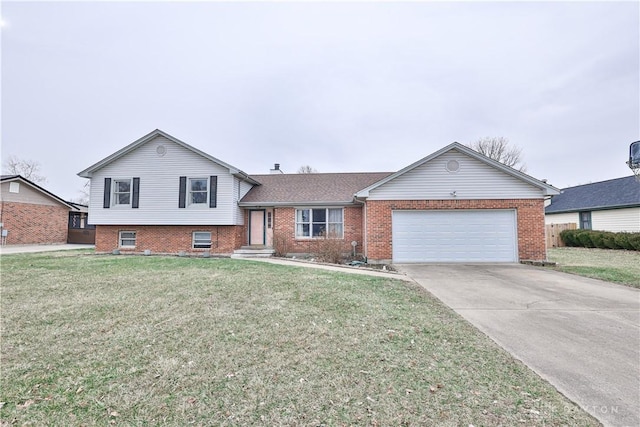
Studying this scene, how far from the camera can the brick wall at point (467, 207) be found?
11.7m

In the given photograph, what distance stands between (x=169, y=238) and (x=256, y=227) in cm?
444

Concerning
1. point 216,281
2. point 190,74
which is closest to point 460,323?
point 216,281

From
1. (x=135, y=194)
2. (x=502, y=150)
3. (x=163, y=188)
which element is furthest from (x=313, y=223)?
(x=502, y=150)

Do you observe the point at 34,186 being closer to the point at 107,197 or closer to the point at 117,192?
the point at 107,197

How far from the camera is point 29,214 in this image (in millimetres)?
19766

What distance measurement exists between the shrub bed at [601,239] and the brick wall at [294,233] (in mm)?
15800

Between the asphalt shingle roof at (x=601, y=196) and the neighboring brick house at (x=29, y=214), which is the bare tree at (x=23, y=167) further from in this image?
the asphalt shingle roof at (x=601, y=196)

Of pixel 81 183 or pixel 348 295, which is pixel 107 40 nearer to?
pixel 348 295

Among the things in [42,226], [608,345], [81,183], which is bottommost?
[608,345]

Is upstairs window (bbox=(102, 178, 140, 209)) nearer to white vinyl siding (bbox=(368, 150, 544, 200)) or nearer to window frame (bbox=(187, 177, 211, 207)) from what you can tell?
window frame (bbox=(187, 177, 211, 207))

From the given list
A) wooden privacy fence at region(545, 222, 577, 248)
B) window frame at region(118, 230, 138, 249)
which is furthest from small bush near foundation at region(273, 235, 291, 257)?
wooden privacy fence at region(545, 222, 577, 248)

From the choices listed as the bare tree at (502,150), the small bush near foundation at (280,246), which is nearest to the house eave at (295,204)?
the small bush near foundation at (280,246)

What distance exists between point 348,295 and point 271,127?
19.2 m

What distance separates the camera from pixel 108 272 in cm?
857
